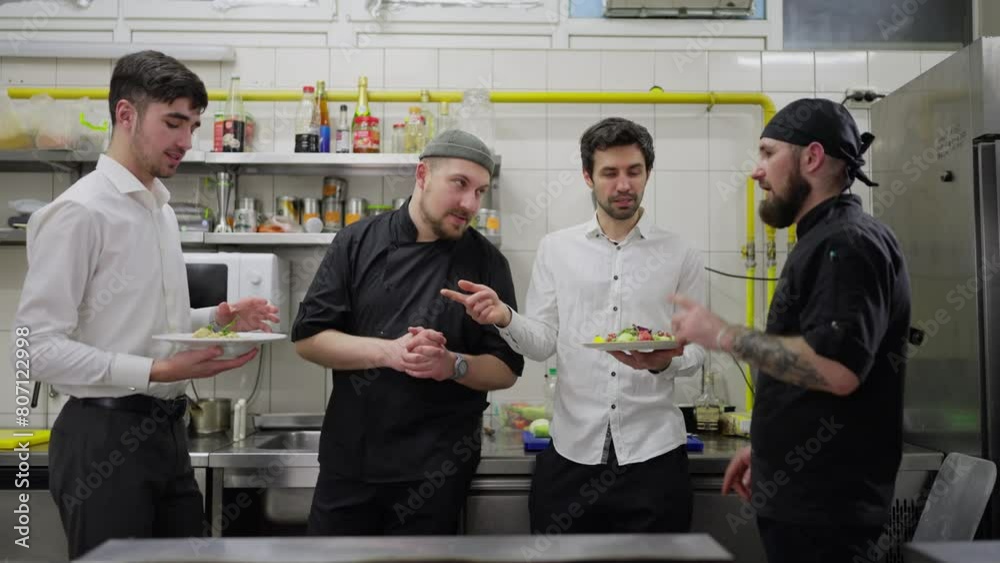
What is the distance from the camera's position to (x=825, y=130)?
1.84 m

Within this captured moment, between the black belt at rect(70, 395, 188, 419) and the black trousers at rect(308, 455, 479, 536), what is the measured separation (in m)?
0.47

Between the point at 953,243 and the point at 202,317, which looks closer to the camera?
the point at 202,317

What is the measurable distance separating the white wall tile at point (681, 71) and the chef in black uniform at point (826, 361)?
1.68 metres


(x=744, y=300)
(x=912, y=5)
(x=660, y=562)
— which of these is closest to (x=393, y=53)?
(x=744, y=300)

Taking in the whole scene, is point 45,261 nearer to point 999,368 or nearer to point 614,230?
point 614,230

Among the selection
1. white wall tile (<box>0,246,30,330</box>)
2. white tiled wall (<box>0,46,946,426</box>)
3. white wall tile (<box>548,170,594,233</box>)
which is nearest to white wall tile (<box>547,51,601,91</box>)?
white tiled wall (<box>0,46,946,426</box>)

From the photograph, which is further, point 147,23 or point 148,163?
point 147,23

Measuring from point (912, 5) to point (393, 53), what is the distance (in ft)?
8.00

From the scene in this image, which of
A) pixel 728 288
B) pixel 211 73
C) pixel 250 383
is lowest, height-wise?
pixel 250 383

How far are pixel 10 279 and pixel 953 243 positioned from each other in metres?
3.86

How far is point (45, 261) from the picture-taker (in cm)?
177

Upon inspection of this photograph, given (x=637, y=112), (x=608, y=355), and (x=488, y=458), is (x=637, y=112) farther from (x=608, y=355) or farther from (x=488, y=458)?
(x=488, y=458)

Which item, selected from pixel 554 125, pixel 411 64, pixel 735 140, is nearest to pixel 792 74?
pixel 735 140

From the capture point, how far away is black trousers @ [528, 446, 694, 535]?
2158 mm
